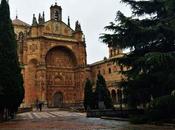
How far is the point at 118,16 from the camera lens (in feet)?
49.5

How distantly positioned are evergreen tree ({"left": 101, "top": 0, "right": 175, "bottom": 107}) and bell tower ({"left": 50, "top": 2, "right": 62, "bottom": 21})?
4008 centimetres

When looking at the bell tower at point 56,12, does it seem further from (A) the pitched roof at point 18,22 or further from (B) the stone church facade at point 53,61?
(A) the pitched roof at point 18,22

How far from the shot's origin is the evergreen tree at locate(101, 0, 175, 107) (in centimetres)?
1333

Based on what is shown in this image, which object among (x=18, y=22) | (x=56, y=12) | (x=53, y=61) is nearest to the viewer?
(x=53, y=61)

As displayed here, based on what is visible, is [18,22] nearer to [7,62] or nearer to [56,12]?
[56,12]

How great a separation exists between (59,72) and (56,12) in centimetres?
1059

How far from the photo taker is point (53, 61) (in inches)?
2119

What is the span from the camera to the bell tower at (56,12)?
5569cm

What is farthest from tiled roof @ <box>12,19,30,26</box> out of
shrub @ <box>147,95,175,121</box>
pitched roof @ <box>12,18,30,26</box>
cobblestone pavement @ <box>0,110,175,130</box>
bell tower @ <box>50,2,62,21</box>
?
shrub @ <box>147,95,175,121</box>

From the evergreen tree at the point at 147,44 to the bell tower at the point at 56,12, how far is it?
132ft

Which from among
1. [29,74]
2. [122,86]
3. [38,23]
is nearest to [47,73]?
[29,74]

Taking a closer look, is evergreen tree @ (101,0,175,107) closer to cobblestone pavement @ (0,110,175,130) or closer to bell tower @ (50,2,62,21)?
cobblestone pavement @ (0,110,175,130)

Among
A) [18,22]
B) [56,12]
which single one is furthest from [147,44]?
[18,22]


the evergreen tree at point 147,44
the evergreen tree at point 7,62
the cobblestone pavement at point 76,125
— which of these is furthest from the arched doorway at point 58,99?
the evergreen tree at point 147,44
